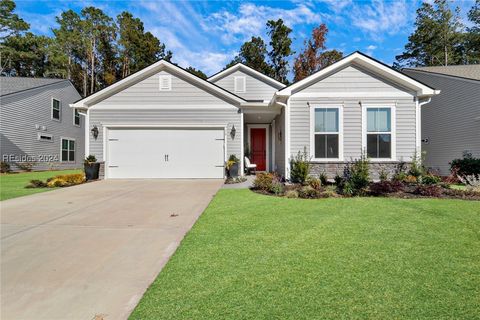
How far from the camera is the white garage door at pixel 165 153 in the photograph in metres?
11.0

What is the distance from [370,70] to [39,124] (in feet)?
66.6

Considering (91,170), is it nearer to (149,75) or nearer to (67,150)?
(149,75)

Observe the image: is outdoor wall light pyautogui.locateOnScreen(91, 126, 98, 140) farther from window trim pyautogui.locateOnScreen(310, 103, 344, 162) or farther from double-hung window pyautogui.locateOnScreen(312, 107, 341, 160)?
double-hung window pyautogui.locateOnScreen(312, 107, 341, 160)

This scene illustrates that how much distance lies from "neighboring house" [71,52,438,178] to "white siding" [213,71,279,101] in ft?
2.07

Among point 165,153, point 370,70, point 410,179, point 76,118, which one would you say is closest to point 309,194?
point 410,179

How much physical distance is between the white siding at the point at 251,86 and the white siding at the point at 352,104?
6.90 meters

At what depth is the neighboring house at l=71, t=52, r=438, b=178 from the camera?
915 cm

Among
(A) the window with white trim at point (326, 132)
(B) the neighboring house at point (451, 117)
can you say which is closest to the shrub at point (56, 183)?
(A) the window with white trim at point (326, 132)

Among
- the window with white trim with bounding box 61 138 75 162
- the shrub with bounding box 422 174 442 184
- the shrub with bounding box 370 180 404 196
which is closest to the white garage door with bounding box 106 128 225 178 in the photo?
the shrub with bounding box 370 180 404 196

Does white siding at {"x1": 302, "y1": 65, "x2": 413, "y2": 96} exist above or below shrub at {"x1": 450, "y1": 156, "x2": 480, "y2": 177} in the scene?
above

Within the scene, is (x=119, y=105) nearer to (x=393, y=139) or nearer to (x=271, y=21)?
(x=393, y=139)

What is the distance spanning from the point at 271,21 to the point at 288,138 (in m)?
21.1

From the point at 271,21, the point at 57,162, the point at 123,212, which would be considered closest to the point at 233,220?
the point at 123,212

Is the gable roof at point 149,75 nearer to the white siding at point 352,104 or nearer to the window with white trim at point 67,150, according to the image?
the white siding at point 352,104
